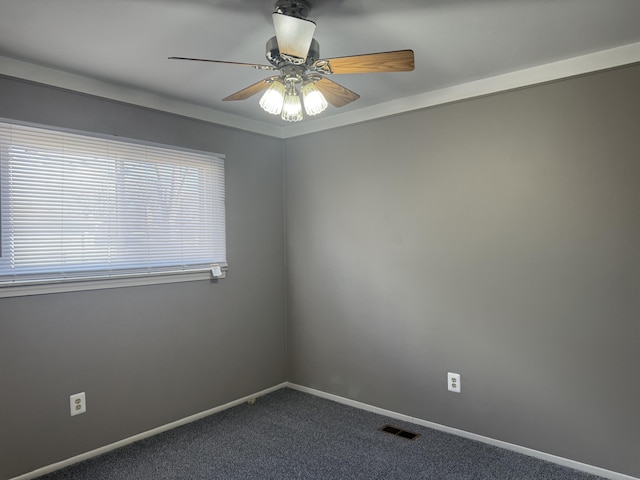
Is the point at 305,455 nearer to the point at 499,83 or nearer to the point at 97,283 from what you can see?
the point at 97,283

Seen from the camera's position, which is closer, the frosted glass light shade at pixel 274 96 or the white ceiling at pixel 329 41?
the white ceiling at pixel 329 41

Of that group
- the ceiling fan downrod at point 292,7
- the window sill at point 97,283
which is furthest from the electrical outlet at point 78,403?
the ceiling fan downrod at point 292,7

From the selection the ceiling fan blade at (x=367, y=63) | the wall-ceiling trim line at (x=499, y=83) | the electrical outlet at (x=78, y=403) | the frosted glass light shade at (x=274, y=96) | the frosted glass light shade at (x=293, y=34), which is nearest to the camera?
the frosted glass light shade at (x=293, y=34)

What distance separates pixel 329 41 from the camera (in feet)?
7.25

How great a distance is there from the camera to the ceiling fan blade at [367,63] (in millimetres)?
1785

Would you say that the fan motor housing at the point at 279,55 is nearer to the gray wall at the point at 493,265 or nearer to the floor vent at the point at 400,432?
the gray wall at the point at 493,265

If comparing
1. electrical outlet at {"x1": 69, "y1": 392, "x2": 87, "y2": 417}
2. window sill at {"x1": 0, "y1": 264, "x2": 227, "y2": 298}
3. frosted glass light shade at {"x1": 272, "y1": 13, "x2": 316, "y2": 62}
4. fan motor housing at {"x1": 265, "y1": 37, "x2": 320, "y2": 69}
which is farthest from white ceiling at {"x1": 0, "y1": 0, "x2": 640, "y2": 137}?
electrical outlet at {"x1": 69, "y1": 392, "x2": 87, "y2": 417}

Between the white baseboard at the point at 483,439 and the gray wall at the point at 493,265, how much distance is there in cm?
4

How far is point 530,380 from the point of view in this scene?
8.80ft

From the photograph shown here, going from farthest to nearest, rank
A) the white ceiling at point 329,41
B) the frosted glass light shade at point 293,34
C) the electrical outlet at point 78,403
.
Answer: the electrical outlet at point 78,403 → the white ceiling at point 329,41 → the frosted glass light shade at point 293,34

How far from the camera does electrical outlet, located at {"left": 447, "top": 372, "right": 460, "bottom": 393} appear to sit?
2.96m

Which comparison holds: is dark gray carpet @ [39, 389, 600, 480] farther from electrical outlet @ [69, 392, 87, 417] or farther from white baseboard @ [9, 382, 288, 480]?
electrical outlet @ [69, 392, 87, 417]

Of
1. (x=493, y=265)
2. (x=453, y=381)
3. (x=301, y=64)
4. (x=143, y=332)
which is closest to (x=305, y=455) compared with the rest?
(x=453, y=381)

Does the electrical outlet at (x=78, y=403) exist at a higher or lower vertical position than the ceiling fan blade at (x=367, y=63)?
lower
